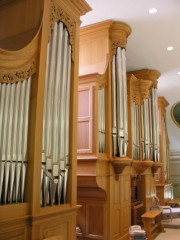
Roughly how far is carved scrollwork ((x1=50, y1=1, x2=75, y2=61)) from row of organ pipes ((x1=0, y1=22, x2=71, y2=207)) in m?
0.07

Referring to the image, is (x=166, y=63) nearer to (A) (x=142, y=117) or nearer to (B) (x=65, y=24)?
(A) (x=142, y=117)

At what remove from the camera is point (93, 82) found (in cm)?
525

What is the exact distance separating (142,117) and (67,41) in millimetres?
4156

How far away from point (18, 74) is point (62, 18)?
1293 mm

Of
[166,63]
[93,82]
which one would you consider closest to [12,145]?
[93,82]

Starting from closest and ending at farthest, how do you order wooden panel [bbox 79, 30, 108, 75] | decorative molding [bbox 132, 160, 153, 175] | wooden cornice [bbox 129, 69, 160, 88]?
wooden panel [bbox 79, 30, 108, 75] → decorative molding [bbox 132, 160, 153, 175] → wooden cornice [bbox 129, 69, 160, 88]

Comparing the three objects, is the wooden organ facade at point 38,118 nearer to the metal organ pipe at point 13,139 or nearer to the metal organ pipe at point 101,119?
the metal organ pipe at point 13,139

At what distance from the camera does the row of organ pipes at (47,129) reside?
2818mm

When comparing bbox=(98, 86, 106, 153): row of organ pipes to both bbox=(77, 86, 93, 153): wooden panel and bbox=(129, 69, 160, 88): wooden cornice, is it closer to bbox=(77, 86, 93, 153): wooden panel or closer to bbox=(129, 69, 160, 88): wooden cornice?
bbox=(77, 86, 93, 153): wooden panel

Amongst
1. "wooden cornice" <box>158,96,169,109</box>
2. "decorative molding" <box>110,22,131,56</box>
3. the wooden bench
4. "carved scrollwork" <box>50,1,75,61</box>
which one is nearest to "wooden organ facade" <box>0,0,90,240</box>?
"carved scrollwork" <box>50,1,75,61</box>

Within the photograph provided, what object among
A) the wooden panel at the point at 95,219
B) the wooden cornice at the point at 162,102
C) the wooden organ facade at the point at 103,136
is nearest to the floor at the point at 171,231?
the wooden organ facade at the point at 103,136

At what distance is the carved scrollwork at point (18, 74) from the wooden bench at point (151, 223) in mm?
4405

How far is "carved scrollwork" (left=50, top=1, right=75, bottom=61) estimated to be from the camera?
3709mm

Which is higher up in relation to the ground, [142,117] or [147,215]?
[142,117]
